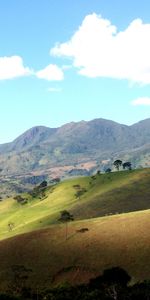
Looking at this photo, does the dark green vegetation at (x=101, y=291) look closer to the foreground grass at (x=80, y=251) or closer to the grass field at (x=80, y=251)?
the grass field at (x=80, y=251)

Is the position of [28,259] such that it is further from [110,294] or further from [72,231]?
[110,294]

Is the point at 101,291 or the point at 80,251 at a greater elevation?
the point at 80,251

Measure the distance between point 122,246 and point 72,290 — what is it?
32.3 metres

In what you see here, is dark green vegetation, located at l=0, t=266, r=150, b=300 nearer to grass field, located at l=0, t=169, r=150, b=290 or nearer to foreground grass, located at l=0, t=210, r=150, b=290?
grass field, located at l=0, t=169, r=150, b=290

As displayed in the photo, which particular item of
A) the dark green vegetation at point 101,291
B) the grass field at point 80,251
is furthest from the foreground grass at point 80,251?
the dark green vegetation at point 101,291

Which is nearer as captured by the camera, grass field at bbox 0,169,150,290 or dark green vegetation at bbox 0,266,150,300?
dark green vegetation at bbox 0,266,150,300

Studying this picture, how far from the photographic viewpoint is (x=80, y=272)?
378 ft

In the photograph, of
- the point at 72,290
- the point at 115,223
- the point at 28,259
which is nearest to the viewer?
the point at 72,290

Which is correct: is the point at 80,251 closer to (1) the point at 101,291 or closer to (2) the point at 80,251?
(2) the point at 80,251

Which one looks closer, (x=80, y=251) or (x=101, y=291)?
(x=101, y=291)

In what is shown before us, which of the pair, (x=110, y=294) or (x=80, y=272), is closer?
(x=110, y=294)

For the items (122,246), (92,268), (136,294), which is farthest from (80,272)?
(136,294)

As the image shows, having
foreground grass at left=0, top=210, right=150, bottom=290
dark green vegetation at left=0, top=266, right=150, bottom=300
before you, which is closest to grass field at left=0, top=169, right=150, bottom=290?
foreground grass at left=0, top=210, right=150, bottom=290

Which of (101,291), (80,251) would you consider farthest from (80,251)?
(101,291)
